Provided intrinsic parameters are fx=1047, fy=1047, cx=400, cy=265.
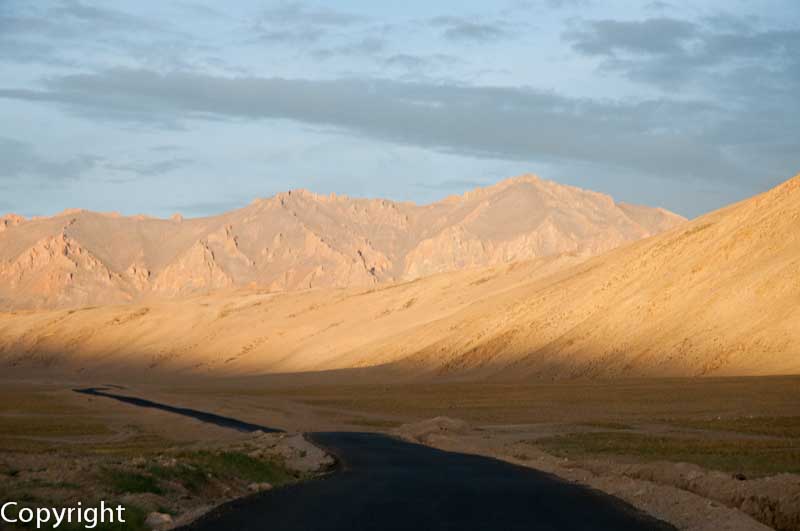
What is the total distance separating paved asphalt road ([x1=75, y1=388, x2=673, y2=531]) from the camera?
46.6 feet

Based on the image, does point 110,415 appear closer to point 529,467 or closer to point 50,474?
point 529,467

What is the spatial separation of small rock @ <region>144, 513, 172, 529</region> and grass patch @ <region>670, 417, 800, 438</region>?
22626 mm

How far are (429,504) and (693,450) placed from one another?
13.4 meters

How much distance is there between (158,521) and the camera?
48.1 ft

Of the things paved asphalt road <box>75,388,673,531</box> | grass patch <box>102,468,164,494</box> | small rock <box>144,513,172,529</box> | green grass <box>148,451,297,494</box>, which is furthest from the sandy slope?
small rock <box>144,513,172,529</box>

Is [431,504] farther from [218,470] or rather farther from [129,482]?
[218,470]

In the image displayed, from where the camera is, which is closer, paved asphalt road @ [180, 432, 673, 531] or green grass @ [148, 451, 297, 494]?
paved asphalt road @ [180, 432, 673, 531]

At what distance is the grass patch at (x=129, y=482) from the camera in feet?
53.8

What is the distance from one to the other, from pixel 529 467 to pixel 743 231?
70.1 m

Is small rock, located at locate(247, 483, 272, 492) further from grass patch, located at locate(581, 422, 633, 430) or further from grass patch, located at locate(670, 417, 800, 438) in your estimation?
grass patch, located at locate(581, 422, 633, 430)

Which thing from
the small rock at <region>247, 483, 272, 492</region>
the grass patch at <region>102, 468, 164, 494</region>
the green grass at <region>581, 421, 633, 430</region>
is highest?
the grass patch at <region>102, 468, 164, 494</region>

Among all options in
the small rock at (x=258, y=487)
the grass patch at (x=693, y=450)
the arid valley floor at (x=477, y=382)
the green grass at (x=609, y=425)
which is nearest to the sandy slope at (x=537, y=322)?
the arid valley floor at (x=477, y=382)

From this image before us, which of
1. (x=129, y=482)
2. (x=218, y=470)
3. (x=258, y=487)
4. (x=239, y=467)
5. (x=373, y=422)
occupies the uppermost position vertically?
(x=129, y=482)

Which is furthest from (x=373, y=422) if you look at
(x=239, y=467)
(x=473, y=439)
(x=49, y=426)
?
(x=239, y=467)
